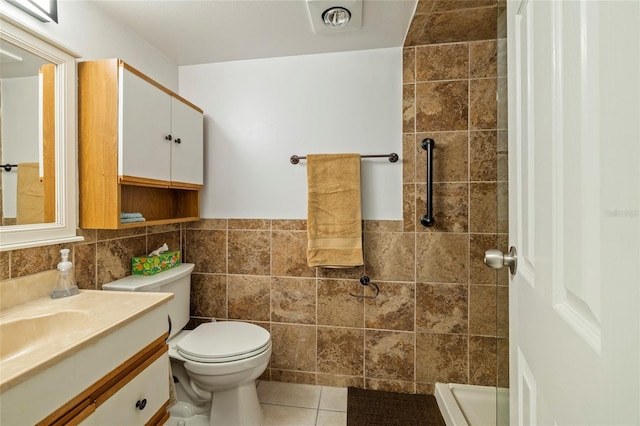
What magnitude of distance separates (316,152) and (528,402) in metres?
1.56

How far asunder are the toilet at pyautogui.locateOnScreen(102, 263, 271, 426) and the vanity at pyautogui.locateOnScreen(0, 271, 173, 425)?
247 millimetres

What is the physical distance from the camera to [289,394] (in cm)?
173

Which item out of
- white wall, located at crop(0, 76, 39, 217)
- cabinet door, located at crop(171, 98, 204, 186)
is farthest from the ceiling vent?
white wall, located at crop(0, 76, 39, 217)

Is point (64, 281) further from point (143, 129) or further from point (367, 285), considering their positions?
point (367, 285)

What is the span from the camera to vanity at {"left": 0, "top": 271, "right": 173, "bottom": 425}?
2.09 ft

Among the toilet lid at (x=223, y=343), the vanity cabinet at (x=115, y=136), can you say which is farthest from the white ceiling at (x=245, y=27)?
the toilet lid at (x=223, y=343)

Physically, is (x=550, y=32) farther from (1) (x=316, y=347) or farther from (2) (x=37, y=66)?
(1) (x=316, y=347)

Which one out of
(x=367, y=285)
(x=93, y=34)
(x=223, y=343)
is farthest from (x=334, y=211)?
(x=93, y=34)

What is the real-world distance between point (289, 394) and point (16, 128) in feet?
6.11

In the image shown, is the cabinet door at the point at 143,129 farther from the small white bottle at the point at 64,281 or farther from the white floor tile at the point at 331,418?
the white floor tile at the point at 331,418

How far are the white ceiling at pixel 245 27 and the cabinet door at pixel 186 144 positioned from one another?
1.31 ft

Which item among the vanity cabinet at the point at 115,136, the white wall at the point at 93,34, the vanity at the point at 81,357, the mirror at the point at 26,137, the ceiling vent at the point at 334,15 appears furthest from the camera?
the ceiling vent at the point at 334,15

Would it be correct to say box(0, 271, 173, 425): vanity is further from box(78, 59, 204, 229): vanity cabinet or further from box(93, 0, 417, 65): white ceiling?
box(93, 0, 417, 65): white ceiling

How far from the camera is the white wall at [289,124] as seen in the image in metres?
1.77
